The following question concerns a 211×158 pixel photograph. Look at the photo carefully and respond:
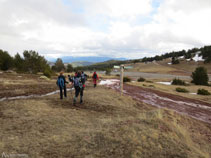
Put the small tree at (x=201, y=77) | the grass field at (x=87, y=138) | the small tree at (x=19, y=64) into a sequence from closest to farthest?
the grass field at (x=87, y=138) → the small tree at (x=201, y=77) → the small tree at (x=19, y=64)

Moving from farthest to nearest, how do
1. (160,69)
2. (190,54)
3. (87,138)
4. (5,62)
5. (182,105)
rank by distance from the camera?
(190,54) → (160,69) → (5,62) → (182,105) → (87,138)

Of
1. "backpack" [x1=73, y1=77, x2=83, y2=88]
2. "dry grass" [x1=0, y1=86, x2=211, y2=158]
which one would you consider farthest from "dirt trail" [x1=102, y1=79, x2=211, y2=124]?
"backpack" [x1=73, y1=77, x2=83, y2=88]

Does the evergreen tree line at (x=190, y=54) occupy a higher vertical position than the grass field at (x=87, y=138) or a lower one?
higher

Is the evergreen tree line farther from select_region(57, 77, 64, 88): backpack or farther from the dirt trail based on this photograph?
select_region(57, 77, 64, 88): backpack

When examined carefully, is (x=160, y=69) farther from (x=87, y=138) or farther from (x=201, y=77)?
(x=87, y=138)

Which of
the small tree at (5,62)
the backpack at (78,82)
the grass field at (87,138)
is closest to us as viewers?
the grass field at (87,138)

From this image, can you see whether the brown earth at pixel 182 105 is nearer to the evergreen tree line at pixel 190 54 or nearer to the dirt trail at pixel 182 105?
the dirt trail at pixel 182 105

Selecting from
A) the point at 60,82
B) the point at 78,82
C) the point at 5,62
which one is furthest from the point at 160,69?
the point at 78,82

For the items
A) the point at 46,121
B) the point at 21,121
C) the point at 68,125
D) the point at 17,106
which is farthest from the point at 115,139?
the point at 17,106

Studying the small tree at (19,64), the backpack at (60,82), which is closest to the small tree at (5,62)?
the small tree at (19,64)

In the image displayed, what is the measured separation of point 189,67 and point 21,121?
11759 centimetres

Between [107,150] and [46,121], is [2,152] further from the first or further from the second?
[107,150]

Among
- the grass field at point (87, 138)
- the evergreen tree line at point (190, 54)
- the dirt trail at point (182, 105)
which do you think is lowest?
the dirt trail at point (182, 105)

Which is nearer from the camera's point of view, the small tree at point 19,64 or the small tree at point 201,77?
the small tree at point 201,77
